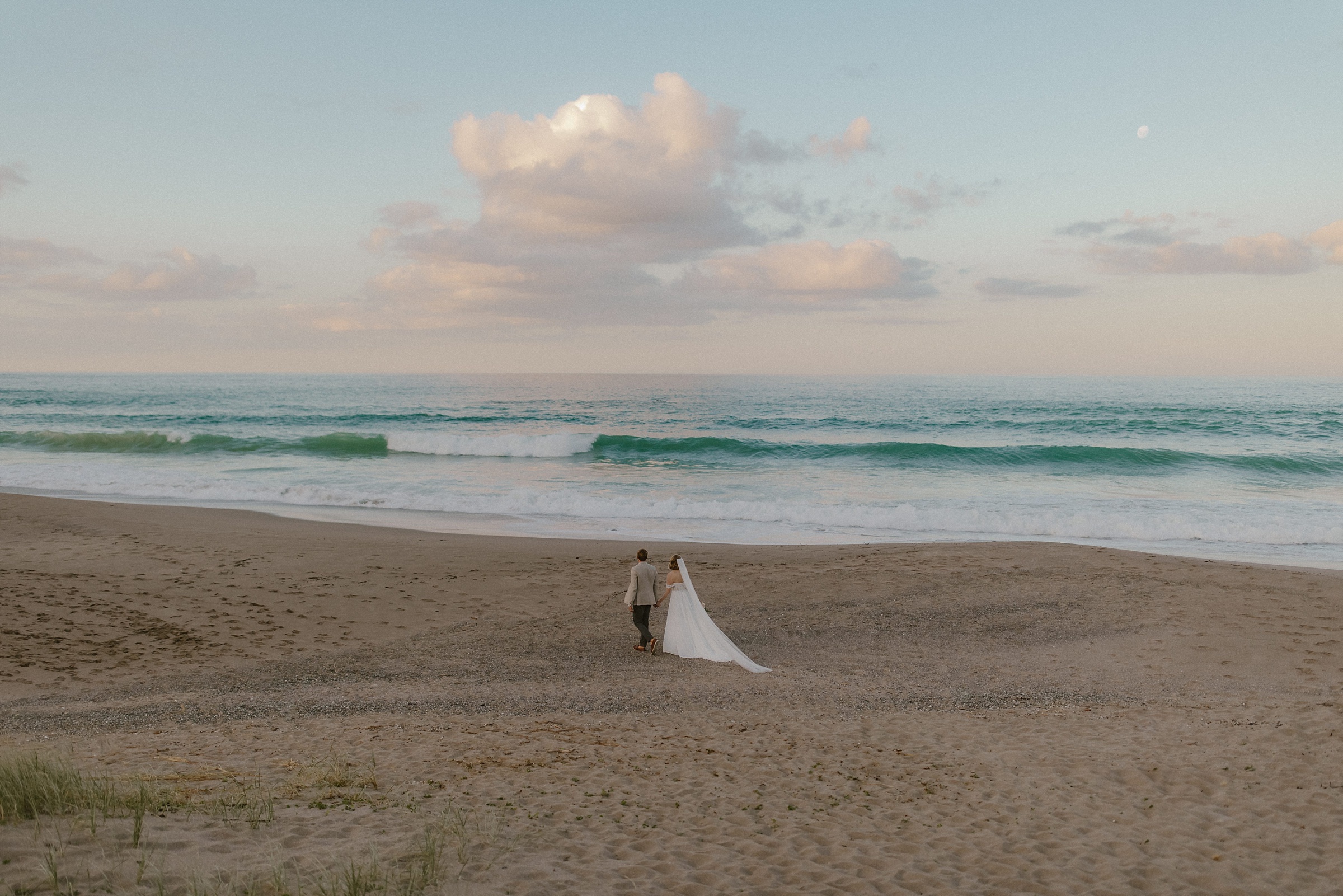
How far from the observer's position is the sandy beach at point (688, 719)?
5.00 meters

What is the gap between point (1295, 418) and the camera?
157 feet

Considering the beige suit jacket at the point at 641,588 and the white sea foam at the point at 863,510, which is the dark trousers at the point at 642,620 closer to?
the beige suit jacket at the point at 641,588

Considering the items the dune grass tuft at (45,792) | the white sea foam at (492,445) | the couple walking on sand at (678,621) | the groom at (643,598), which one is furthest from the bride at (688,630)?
the white sea foam at (492,445)

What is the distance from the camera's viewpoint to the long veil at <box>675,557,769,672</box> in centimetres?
1071

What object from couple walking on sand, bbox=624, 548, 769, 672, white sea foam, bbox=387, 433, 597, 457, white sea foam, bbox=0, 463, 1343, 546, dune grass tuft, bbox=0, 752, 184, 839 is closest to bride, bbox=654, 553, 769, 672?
couple walking on sand, bbox=624, 548, 769, 672

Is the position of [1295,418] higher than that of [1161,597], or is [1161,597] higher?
[1295,418]

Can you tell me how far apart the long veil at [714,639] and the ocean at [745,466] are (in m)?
7.47

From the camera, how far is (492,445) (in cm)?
3900

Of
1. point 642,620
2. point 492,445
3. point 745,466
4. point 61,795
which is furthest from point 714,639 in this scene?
point 492,445

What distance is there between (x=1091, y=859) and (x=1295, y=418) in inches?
2207

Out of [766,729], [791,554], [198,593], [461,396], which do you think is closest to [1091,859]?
[766,729]

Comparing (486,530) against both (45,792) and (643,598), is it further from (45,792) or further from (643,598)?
(45,792)

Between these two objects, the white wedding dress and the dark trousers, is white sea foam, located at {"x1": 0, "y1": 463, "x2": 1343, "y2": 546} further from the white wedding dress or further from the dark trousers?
the white wedding dress

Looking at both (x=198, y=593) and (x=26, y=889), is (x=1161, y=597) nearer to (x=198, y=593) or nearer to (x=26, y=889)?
(x=26, y=889)
